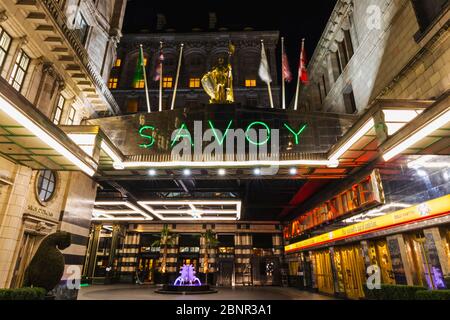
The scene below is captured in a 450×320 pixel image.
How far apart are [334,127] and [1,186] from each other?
1494 cm

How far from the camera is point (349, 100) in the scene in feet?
64.1

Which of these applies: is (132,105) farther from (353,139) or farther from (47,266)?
(353,139)

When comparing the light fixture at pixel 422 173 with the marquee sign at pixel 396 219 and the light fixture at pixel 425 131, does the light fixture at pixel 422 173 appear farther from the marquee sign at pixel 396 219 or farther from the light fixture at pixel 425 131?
the light fixture at pixel 425 131

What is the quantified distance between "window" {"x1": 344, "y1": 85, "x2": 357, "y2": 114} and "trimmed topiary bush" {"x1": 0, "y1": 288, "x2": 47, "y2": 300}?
64.6 feet

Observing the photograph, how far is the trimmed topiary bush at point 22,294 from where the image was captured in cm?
707

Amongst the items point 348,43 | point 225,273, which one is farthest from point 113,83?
point 348,43

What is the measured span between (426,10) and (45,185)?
18002 millimetres

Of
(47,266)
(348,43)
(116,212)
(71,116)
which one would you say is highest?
(348,43)

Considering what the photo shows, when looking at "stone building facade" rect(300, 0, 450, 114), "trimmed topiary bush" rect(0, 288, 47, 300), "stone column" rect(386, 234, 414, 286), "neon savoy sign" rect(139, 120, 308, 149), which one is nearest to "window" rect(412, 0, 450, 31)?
"stone building facade" rect(300, 0, 450, 114)

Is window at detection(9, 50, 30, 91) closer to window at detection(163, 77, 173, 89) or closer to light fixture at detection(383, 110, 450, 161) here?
light fixture at detection(383, 110, 450, 161)

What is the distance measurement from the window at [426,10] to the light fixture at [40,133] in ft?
45.5

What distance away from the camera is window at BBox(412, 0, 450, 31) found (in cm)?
1022

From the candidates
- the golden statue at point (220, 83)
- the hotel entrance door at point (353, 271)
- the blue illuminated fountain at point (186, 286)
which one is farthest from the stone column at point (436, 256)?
the blue illuminated fountain at point (186, 286)
